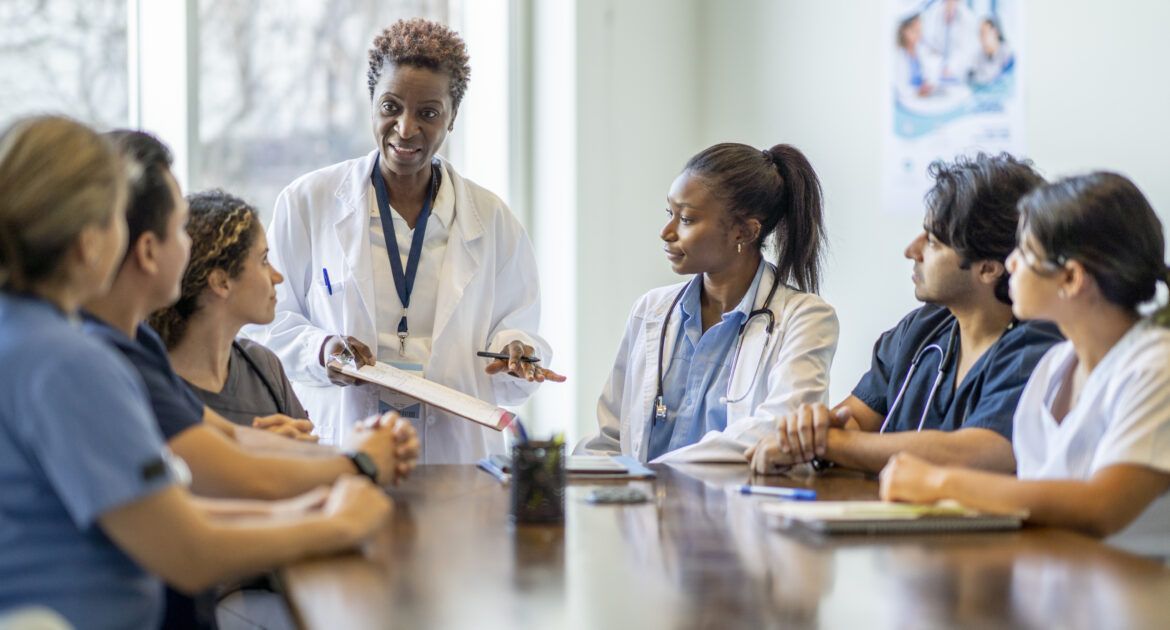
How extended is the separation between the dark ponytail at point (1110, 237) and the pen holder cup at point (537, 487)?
2.98ft

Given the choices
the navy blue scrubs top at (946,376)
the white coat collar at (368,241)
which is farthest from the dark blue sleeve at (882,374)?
the white coat collar at (368,241)

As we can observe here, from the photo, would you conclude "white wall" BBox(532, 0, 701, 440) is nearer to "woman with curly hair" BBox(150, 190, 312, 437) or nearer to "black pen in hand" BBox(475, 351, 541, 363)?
"black pen in hand" BBox(475, 351, 541, 363)

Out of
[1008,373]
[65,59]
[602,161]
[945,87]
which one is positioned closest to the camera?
[1008,373]

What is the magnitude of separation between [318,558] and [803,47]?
306 centimetres

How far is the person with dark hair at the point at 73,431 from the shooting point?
4.51ft

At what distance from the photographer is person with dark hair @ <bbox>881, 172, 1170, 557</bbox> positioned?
1.89 meters

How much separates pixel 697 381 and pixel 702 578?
1510 mm

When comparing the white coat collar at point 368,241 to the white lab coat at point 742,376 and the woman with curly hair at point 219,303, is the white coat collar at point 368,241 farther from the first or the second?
the woman with curly hair at point 219,303

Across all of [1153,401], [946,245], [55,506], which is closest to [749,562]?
[1153,401]

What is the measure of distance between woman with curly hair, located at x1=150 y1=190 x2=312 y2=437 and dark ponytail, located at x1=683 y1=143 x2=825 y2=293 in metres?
1.18

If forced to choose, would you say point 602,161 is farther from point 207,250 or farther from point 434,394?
point 207,250

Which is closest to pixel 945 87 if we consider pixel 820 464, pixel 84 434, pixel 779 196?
pixel 779 196

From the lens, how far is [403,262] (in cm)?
332

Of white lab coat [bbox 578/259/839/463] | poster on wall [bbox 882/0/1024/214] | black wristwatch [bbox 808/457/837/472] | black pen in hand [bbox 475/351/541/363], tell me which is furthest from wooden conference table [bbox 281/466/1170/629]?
poster on wall [bbox 882/0/1024/214]
